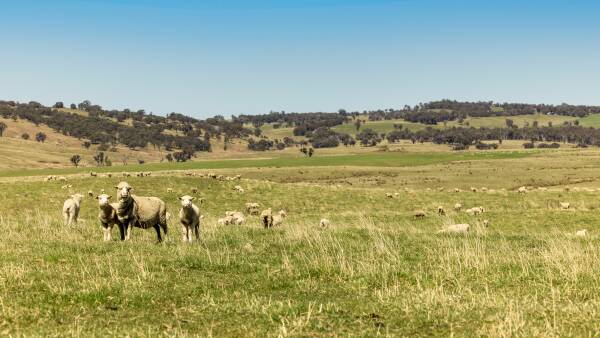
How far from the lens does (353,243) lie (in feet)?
59.9

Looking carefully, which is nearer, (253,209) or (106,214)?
(106,214)

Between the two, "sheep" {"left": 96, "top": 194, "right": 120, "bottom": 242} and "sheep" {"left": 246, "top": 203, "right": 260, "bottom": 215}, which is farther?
"sheep" {"left": 246, "top": 203, "right": 260, "bottom": 215}

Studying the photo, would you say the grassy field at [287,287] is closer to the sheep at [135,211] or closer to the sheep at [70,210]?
the sheep at [135,211]

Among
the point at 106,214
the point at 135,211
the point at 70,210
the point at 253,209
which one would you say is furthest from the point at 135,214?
the point at 253,209

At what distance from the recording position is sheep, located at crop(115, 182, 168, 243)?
1823 cm

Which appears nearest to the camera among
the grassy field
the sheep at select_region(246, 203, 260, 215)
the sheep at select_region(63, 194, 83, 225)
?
the grassy field

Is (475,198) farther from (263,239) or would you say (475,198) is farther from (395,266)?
(395,266)

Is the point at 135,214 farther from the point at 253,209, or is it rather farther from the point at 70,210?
the point at 253,209

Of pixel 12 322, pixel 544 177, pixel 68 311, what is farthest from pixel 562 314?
pixel 544 177

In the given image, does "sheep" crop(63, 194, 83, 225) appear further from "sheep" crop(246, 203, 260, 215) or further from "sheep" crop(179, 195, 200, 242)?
"sheep" crop(246, 203, 260, 215)

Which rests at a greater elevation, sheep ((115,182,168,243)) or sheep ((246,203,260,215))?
sheep ((115,182,168,243))

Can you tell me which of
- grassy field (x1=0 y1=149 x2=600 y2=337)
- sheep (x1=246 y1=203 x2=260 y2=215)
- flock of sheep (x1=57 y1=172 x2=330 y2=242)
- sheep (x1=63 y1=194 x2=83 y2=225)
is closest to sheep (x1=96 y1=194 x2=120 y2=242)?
flock of sheep (x1=57 y1=172 x2=330 y2=242)

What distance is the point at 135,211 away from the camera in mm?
19031

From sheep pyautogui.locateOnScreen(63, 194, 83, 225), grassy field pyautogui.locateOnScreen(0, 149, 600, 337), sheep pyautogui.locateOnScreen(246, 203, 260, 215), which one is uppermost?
grassy field pyautogui.locateOnScreen(0, 149, 600, 337)
